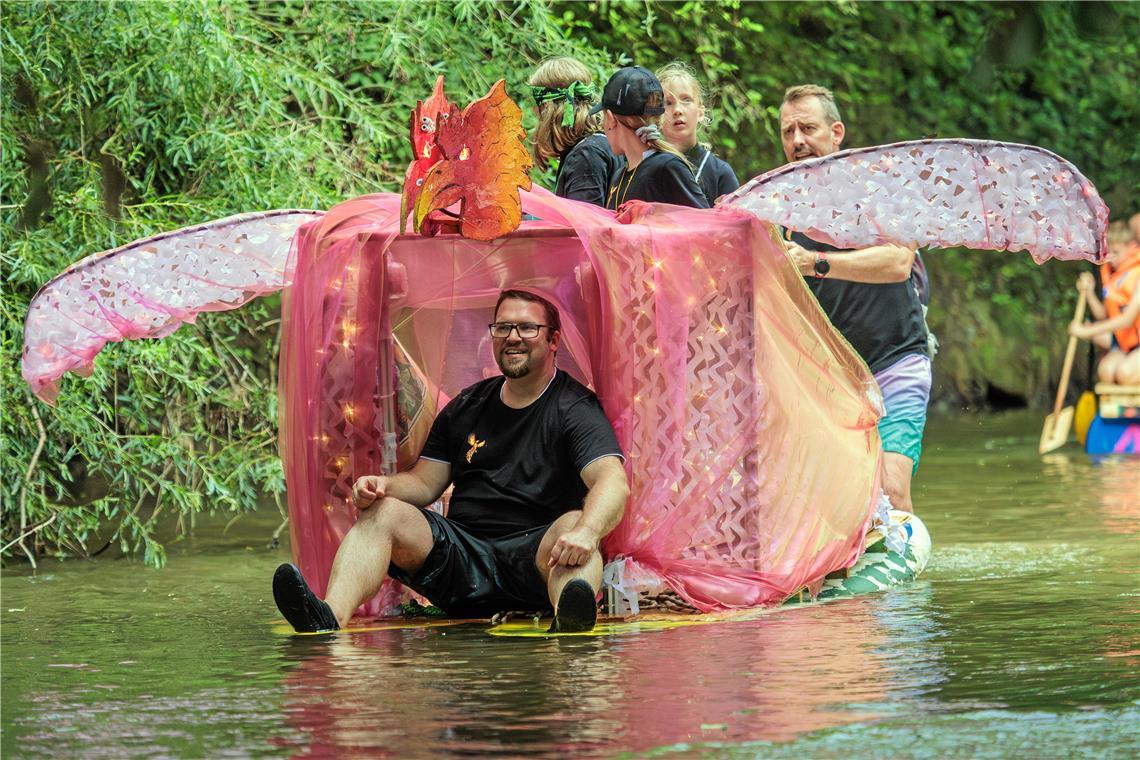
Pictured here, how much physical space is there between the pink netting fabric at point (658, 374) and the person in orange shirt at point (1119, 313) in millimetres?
7142

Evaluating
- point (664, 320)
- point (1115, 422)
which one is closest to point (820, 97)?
point (664, 320)

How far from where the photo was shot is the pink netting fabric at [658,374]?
683cm

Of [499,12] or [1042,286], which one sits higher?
[499,12]

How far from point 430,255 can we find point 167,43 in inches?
102

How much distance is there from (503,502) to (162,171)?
3.86m

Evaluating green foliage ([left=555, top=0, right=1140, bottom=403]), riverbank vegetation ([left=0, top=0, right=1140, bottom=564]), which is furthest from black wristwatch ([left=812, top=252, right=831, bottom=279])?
green foliage ([left=555, top=0, right=1140, bottom=403])

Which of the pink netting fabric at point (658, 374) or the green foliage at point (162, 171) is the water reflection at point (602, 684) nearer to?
the pink netting fabric at point (658, 374)

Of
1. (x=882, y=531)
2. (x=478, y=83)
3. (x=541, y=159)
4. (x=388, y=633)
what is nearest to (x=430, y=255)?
(x=541, y=159)

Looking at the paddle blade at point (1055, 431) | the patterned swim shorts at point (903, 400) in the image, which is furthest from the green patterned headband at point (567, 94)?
the paddle blade at point (1055, 431)

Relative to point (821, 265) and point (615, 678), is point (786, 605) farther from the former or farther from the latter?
point (615, 678)

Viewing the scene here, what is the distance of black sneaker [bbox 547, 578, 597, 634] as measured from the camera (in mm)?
6238

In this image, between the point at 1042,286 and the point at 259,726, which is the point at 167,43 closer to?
the point at 259,726

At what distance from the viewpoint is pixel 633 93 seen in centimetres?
698

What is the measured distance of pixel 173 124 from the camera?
31.1ft
